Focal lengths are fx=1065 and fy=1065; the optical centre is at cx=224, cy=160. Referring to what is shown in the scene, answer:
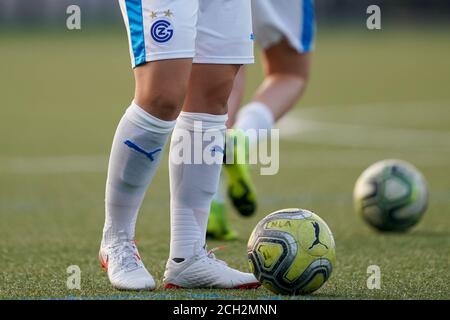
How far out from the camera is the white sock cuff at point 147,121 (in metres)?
4.07

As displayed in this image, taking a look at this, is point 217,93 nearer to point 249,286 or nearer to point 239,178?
point 249,286

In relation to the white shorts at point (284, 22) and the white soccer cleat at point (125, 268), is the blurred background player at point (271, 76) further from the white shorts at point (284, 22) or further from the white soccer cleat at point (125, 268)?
the white soccer cleat at point (125, 268)

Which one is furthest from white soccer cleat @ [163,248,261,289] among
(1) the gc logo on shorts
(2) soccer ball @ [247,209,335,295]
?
(1) the gc logo on shorts

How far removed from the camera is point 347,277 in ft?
15.1

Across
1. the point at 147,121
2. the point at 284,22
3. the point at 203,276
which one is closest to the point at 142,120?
the point at 147,121

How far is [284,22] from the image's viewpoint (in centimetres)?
627

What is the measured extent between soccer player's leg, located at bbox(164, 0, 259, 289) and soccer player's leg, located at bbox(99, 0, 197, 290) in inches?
6.4

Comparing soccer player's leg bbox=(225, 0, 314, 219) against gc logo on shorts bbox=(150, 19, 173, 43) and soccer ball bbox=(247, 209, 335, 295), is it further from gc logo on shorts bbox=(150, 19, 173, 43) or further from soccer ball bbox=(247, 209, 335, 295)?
gc logo on shorts bbox=(150, 19, 173, 43)

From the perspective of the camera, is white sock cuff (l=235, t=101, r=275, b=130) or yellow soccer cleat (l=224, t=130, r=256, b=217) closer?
yellow soccer cleat (l=224, t=130, r=256, b=217)

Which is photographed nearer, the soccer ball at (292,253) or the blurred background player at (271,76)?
the soccer ball at (292,253)

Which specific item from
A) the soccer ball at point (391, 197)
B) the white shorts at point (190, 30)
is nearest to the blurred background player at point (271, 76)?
the soccer ball at point (391, 197)

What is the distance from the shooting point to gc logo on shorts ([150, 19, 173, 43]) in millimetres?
3961
